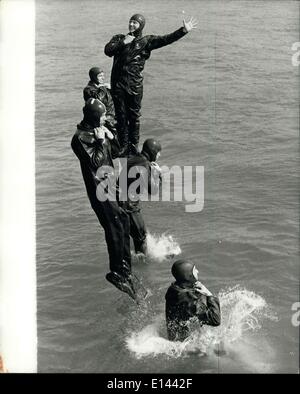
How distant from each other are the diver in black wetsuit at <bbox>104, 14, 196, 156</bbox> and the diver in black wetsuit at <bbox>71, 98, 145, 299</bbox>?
1193 millimetres

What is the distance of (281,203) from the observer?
40.4 feet

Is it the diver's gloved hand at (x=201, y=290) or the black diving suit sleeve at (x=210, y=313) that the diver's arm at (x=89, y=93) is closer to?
the diver's gloved hand at (x=201, y=290)

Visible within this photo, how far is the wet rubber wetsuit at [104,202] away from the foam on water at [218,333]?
3.25ft

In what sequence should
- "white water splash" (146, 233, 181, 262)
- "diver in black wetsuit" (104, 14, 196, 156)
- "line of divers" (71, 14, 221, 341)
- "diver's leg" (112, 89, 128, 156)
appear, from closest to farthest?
"line of divers" (71, 14, 221, 341) → "diver in black wetsuit" (104, 14, 196, 156) → "diver's leg" (112, 89, 128, 156) → "white water splash" (146, 233, 181, 262)

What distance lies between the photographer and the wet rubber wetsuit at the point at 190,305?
8594mm

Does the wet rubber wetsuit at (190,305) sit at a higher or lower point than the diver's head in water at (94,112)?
lower

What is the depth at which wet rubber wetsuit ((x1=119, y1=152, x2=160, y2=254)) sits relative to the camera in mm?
10461

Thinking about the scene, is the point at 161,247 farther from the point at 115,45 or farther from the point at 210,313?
the point at 115,45

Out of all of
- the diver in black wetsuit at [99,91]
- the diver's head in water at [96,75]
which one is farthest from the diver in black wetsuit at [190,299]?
the diver's head in water at [96,75]

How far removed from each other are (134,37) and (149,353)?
180 inches

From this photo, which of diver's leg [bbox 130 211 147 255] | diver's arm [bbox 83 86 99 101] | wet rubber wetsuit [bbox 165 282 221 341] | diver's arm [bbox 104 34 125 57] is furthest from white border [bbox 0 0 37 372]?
wet rubber wetsuit [bbox 165 282 221 341]

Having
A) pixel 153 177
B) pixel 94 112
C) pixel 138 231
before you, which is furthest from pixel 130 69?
pixel 138 231

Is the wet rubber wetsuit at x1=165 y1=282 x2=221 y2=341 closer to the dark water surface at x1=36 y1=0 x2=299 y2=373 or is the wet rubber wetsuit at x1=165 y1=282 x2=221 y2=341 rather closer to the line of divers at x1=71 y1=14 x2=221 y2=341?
the line of divers at x1=71 y1=14 x2=221 y2=341
